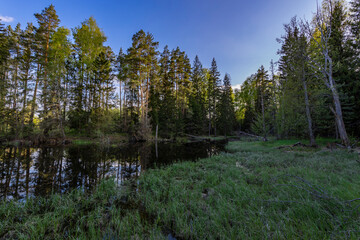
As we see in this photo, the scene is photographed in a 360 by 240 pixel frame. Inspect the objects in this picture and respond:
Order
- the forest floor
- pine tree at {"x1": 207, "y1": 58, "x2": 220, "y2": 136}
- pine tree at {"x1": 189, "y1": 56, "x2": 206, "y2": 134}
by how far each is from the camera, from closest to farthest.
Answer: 1. the forest floor
2. pine tree at {"x1": 189, "y1": 56, "x2": 206, "y2": 134}
3. pine tree at {"x1": 207, "y1": 58, "x2": 220, "y2": 136}

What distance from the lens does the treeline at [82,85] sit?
61.4 ft

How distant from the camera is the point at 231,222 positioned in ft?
9.46

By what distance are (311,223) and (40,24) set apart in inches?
A: 1279

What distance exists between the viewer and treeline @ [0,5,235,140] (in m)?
18.7

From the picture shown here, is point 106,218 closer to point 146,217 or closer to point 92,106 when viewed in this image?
point 146,217

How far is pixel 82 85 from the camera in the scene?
2388 centimetres

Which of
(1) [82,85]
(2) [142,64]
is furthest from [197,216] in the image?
(1) [82,85]

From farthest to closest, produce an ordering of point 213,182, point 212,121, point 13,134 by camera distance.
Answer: point 212,121
point 13,134
point 213,182

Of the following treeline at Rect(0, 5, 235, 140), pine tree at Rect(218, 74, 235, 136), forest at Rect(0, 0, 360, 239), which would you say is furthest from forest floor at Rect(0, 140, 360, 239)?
pine tree at Rect(218, 74, 235, 136)

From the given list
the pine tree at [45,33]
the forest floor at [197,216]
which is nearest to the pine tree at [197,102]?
the pine tree at [45,33]

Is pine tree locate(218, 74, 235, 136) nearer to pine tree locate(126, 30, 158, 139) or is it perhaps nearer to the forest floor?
pine tree locate(126, 30, 158, 139)

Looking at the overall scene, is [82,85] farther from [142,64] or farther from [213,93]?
[213,93]

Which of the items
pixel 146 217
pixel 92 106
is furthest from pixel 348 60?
pixel 92 106

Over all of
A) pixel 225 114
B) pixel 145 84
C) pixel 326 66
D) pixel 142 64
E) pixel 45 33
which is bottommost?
pixel 225 114
